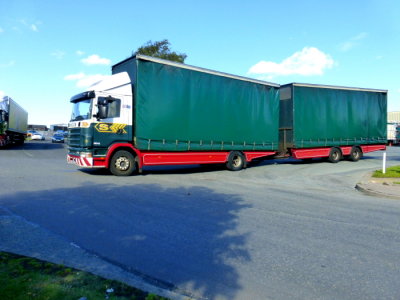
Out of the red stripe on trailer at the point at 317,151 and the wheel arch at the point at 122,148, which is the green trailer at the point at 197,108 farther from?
the red stripe on trailer at the point at 317,151

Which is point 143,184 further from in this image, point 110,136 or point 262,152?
point 262,152

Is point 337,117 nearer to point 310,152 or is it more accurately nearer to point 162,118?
point 310,152

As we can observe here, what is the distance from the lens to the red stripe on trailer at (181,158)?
40.4ft

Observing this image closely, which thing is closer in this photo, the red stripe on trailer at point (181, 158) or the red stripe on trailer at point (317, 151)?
the red stripe on trailer at point (181, 158)

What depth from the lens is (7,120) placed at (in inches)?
1008

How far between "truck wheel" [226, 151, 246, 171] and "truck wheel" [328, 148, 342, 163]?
6.26 meters

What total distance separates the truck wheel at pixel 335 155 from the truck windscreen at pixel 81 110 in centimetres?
1303

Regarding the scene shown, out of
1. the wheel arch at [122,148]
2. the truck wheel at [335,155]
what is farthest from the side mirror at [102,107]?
the truck wheel at [335,155]

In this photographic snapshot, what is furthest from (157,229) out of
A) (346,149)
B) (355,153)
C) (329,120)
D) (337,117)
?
(355,153)

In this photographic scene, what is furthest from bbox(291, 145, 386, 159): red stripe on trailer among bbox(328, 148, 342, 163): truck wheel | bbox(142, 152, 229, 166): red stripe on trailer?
bbox(142, 152, 229, 166): red stripe on trailer

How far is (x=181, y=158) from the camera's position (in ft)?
42.9

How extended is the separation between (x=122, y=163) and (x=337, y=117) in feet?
40.6

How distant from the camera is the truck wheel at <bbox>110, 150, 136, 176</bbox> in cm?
1159

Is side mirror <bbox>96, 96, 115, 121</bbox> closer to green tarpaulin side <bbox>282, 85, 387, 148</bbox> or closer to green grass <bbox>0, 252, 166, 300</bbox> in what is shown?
A: green grass <bbox>0, 252, 166, 300</bbox>
